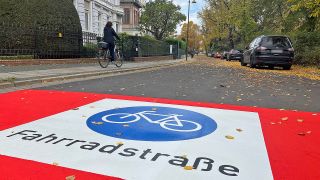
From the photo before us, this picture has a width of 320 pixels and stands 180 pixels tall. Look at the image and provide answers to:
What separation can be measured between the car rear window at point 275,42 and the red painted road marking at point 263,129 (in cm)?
1272

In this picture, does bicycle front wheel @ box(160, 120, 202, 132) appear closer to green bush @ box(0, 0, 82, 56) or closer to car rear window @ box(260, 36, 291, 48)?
green bush @ box(0, 0, 82, 56)

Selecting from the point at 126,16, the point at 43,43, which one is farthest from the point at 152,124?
the point at 126,16

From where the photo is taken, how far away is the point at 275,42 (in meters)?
17.9

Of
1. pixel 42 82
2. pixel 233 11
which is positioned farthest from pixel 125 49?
pixel 233 11

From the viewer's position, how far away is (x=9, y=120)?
184 inches

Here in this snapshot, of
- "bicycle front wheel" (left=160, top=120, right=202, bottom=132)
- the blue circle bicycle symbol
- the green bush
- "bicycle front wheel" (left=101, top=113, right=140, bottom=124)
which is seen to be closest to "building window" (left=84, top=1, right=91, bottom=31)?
the green bush

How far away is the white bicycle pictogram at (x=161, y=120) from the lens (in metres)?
4.48

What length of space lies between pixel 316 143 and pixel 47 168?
119 inches

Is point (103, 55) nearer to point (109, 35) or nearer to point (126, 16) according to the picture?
point (109, 35)

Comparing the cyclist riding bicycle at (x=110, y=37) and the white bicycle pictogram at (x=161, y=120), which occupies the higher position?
the cyclist riding bicycle at (x=110, y=37)

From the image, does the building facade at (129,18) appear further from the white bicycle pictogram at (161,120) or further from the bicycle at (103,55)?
the white bicycle pictogram at (161,120)

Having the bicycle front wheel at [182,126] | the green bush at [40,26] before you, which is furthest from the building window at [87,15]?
the bicycle front wheel at [182,126]

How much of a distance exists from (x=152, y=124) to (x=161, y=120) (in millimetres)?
278

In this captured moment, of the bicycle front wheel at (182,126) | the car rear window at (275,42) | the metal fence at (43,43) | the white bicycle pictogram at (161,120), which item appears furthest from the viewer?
the car rear window at (275,42)
